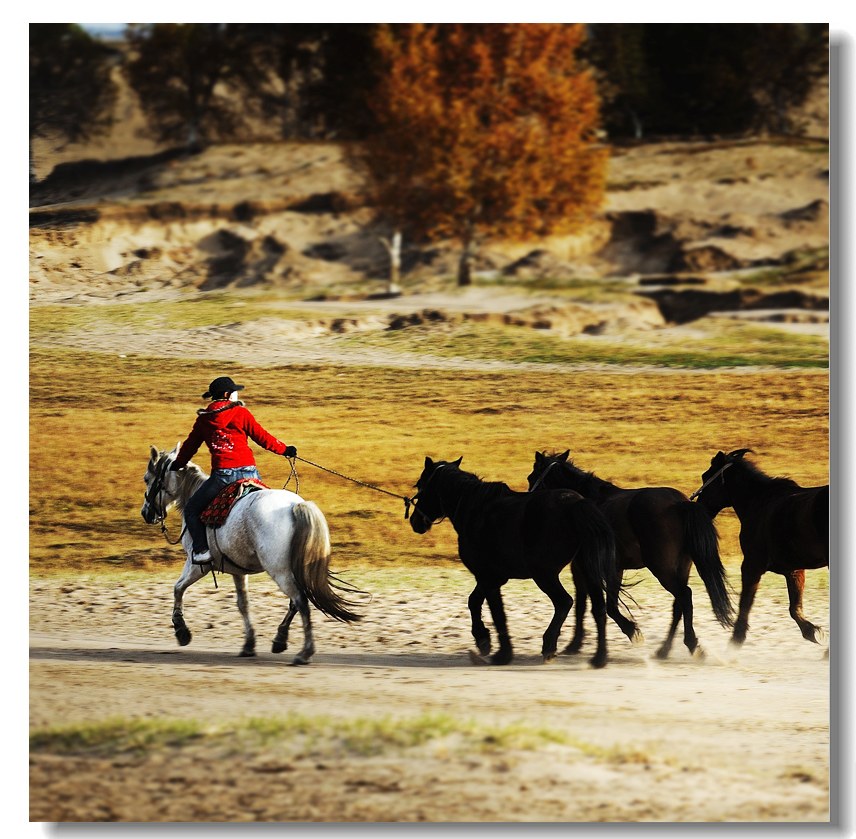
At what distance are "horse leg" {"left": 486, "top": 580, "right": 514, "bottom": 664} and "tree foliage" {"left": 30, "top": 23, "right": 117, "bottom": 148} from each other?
5.11 m

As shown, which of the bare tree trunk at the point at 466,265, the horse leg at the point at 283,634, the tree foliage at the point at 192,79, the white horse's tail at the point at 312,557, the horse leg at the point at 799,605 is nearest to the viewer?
the white horse's tail at the point at 312,557

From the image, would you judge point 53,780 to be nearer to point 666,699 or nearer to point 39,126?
point 666,699

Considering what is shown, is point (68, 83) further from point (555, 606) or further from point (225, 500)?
point (555, 606)

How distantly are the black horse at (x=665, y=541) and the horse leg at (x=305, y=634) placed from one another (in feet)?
6.78

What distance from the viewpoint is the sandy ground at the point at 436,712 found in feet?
27.9

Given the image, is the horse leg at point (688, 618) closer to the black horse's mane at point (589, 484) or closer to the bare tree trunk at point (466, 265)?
the black horse's mane at point (589, 484)

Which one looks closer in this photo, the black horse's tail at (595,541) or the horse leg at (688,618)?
the black horse's tail at (595,541)

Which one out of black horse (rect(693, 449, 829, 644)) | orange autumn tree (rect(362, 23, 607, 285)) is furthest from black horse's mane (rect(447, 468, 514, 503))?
orange autumn tree (rect(362, 23, 607, 285))

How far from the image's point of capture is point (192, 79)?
1119 centimetres

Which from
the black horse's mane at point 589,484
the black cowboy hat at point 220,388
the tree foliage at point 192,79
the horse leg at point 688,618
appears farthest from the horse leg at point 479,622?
the tree foliage at point 192,79

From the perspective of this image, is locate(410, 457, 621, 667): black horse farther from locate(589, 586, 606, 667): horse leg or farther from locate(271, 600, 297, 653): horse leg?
locate(271, 600, 297, 653): horse leg

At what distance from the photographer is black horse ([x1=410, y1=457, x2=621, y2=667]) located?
966 cm

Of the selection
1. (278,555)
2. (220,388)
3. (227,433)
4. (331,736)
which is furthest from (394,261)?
(331,736)

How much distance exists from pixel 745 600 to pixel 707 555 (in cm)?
93
